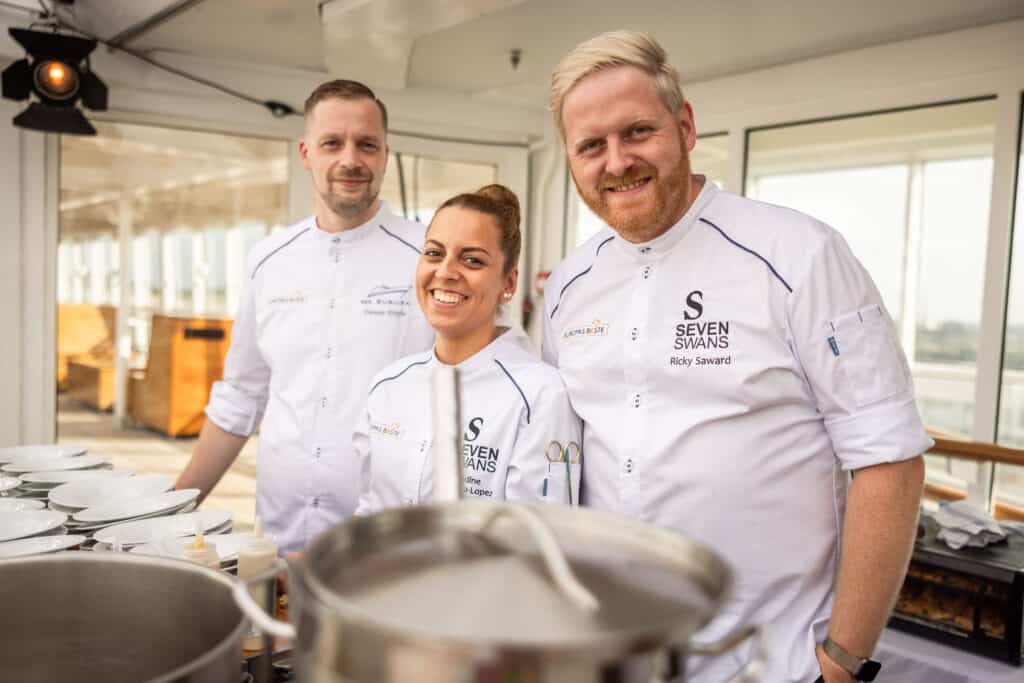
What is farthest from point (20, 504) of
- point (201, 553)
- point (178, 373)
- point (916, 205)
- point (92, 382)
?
point (916, 205)

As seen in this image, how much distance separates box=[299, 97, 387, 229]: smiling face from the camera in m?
1.86

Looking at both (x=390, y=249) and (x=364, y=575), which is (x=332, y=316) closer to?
(x=390, y=249)

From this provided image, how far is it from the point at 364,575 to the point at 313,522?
58.9 inches

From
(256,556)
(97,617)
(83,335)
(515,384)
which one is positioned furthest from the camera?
(83,335)

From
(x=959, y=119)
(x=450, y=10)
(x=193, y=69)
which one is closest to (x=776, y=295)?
(x=450, y=10)

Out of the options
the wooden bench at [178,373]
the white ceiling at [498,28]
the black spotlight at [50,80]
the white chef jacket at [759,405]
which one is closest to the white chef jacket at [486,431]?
the white chef jacket at [759,405]

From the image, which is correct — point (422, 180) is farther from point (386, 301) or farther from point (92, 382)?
point (386, 301)

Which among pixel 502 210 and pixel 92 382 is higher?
pixel 502 210

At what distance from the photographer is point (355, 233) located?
204 cm

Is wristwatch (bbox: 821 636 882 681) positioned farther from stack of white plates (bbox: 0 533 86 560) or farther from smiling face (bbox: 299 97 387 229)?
smiling face (bbox: 299 97 387 229)

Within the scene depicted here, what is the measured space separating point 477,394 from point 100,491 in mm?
739

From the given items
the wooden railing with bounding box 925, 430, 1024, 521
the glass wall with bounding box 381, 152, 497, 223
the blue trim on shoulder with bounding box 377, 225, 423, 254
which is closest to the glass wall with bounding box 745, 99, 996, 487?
the wooden railing with bounding box 925, 430, 1024, 521

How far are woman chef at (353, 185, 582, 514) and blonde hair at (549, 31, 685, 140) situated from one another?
15.5 inches

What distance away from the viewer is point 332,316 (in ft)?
6.45
